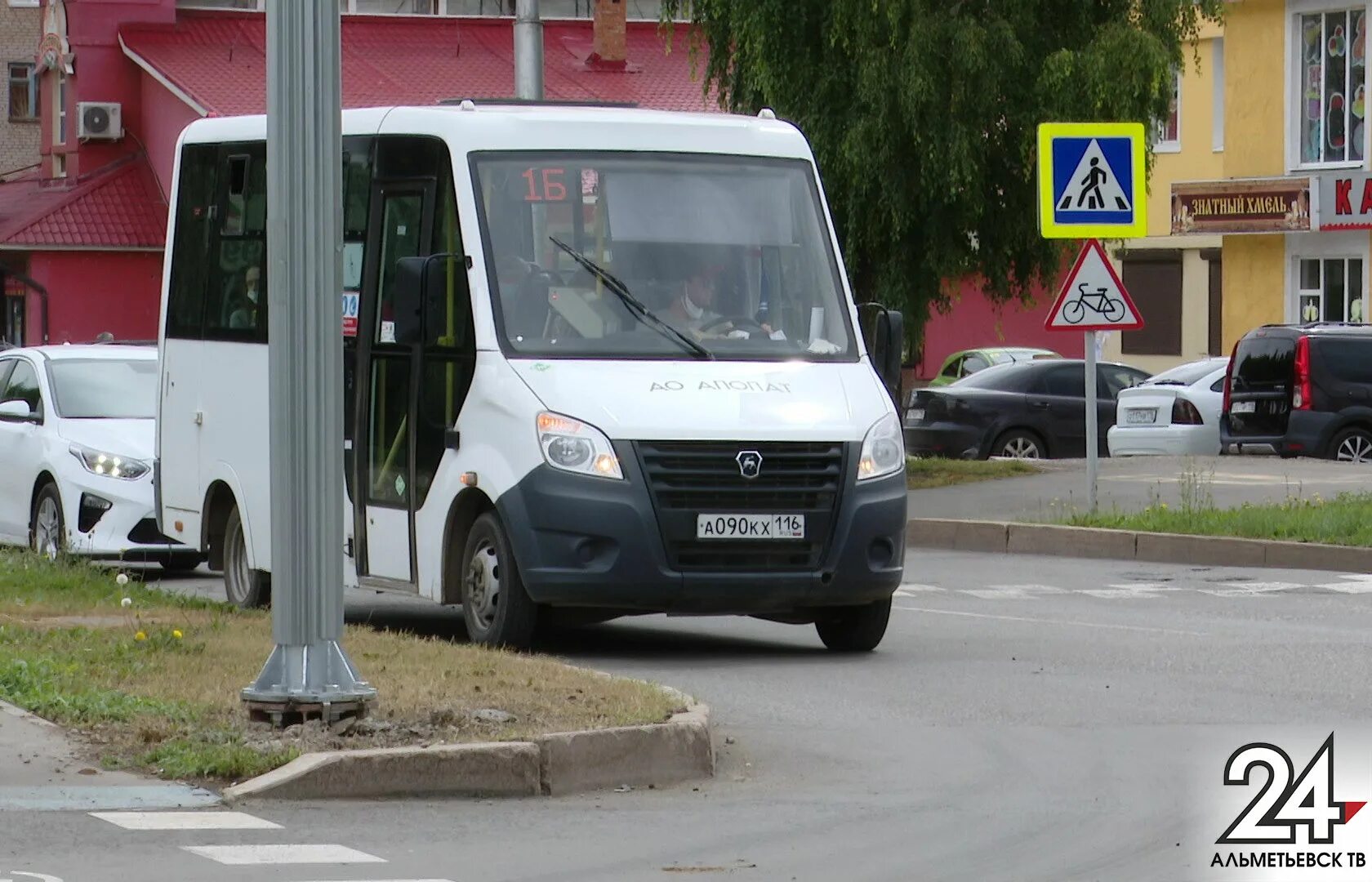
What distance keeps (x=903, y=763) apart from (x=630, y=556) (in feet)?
9.73

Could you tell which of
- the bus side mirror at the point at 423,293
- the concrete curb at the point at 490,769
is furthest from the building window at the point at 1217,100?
the concrete curb at the point at 490,769

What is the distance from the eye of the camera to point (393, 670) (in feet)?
34.9

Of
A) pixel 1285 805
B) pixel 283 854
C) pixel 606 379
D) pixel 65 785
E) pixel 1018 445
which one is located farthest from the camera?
pixel 1018 445

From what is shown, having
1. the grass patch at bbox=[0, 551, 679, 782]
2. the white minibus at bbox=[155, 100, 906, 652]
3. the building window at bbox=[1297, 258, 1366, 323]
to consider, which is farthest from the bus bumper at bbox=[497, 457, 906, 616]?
the building window at bbox=[1297, 258, 1366, 323]

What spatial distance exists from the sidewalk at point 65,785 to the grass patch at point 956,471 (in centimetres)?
1621

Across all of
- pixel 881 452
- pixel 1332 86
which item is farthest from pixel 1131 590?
pixel 1332 86

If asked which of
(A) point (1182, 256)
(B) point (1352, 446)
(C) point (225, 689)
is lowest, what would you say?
(C) point (225, 689)

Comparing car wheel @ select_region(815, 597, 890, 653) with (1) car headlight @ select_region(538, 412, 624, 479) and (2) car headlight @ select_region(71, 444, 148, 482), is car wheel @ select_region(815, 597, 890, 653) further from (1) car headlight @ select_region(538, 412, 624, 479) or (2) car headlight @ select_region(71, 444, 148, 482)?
(2) car headlight @ select_region(71, 444, 148, 482)

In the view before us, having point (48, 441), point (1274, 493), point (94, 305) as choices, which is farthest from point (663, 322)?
point (94, 305)

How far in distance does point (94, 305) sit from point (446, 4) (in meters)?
11.6

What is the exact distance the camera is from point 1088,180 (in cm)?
2044

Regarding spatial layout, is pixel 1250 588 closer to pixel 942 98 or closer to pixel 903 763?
pixel 903 763

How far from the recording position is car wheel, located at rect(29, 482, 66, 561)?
18.7 meters

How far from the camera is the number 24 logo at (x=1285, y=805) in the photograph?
7.61 meters
